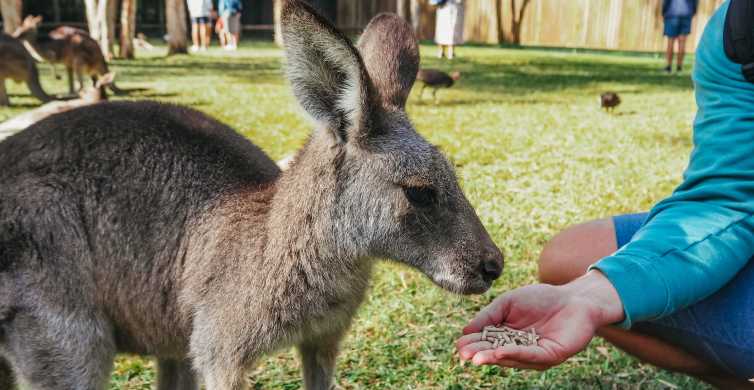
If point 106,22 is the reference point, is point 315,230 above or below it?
below

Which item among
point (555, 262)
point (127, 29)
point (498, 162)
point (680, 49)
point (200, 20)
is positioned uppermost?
point (200, 20)

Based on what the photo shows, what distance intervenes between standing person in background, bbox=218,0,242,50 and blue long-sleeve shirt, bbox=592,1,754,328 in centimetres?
1454

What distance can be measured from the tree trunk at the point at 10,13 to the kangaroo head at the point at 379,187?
376 inches

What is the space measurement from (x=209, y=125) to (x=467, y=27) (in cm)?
1796

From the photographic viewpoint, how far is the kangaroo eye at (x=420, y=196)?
1.66m

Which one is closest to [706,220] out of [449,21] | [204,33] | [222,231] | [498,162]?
[222,231]

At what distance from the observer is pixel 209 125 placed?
2072 mm

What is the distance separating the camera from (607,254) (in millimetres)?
1964

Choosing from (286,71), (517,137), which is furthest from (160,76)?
(286,71)

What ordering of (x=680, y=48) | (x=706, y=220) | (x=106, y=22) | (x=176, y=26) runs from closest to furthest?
(x=706, y=220), (x=106, y=22), (x=680, y=48), (x=176, y=26)

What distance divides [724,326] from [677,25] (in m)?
10.2

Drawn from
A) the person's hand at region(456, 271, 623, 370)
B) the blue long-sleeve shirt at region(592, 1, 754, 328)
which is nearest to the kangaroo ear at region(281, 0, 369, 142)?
the person's hand at region(456, 271, 623, 370)

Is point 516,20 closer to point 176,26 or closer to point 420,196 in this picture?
point 176,26

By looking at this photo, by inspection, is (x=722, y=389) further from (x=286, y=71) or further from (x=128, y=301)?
(x=128, y=301)
